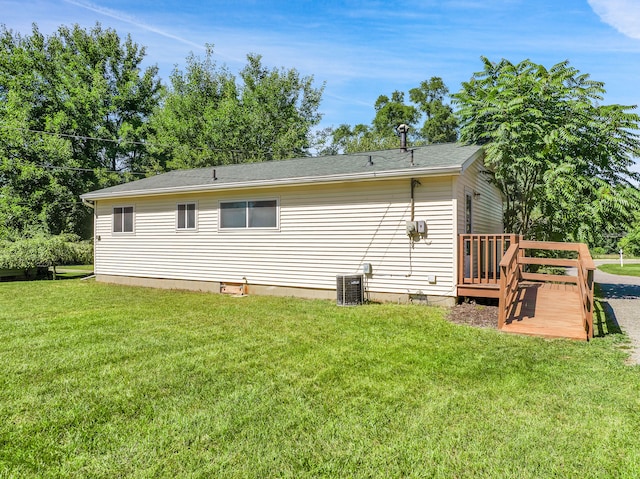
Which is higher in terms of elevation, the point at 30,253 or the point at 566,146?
the point at 566,146

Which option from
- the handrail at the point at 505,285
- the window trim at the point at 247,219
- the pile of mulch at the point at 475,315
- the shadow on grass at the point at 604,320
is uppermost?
the window trim at the point at 247,219

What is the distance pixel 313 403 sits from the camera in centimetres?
326

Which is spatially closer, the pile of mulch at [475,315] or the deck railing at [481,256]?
the pile of mulch at [475,315]

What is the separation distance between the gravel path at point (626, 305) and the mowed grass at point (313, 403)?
476 mm

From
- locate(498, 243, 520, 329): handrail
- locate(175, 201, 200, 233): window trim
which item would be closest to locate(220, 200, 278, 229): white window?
locate(175, 201, 200, 233): window trim

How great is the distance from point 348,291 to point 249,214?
3464 millimetres

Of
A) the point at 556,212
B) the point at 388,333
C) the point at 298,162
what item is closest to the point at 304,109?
the point at 298,162

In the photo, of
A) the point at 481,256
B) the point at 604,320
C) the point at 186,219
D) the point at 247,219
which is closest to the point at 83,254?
the point at 186,219

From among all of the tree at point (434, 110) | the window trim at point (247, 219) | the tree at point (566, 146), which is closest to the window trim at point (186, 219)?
the window trim at point (247, 219)

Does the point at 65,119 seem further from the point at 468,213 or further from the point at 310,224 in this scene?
the point at 468,213

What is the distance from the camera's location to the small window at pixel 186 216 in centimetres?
1067

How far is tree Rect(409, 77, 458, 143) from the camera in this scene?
32438 mm

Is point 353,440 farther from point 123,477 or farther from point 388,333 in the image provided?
point 388,333

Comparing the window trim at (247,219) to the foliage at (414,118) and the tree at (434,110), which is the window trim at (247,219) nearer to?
the foliage at (414,118)
